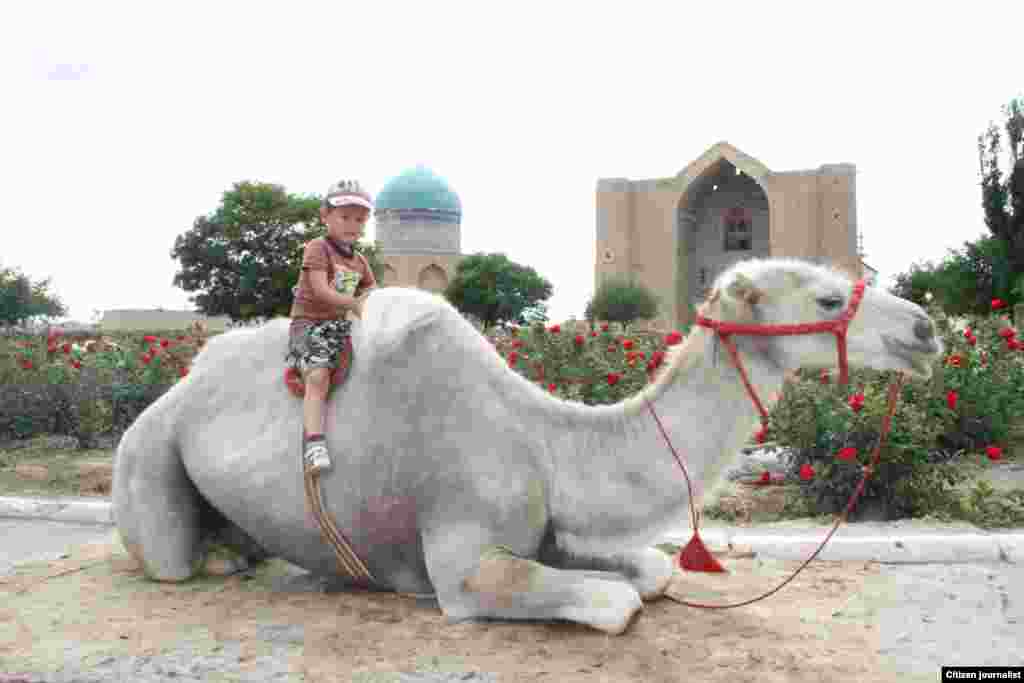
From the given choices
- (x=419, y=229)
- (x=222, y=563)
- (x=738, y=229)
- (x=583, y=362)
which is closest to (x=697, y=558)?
(x=222, y=563)

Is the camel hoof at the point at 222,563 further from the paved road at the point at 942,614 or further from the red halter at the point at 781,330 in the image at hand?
the red halter at the point at 781,330

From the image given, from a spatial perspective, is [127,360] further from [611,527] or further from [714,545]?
[611,527]

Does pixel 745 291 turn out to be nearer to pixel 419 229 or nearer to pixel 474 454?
pixel 474 454

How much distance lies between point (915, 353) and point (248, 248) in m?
50.2

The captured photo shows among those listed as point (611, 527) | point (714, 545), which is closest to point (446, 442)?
point (611, 527)

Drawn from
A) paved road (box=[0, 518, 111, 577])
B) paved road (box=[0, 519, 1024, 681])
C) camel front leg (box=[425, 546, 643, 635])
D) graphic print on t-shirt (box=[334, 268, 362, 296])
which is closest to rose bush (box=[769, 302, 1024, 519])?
paved road (box=[0, 519, 1024, 681])

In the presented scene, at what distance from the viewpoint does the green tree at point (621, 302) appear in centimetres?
5378

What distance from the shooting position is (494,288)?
66.7m

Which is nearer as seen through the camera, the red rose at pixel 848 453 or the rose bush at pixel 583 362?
the red rose at pixel 848 453

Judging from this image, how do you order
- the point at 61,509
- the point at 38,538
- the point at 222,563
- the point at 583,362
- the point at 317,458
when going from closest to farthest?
the point at 317,458 → the point at 222,563 → the point at 38,538 → the point at 61,509 → the point at 583,362

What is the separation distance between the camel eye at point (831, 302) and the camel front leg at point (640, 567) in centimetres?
134

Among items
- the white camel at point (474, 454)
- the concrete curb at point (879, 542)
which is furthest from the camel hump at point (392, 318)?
the concrete curb at point (879, 542)

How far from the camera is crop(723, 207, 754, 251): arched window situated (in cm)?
5962

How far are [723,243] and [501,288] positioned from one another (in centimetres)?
1522
